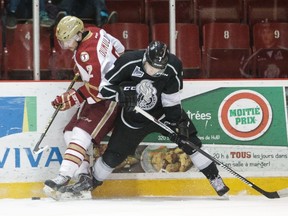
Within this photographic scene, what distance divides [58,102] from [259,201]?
1.36 metres

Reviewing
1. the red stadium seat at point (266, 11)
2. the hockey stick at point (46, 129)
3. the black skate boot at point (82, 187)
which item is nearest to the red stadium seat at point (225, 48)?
the red stadium seat at point (266, 11)

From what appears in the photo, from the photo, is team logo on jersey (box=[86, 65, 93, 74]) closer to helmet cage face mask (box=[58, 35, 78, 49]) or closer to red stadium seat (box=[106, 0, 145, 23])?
helmet cage face mask (box=[58, 35, 78, 49])

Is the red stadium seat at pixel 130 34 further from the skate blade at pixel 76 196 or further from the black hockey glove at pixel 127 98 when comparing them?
the skate blade at pixel 76 196

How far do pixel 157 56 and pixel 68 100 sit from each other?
684 mm

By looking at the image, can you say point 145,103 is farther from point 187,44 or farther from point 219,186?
point 187,44

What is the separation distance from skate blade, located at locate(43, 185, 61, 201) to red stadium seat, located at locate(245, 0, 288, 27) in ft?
7.86

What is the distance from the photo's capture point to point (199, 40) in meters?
5.87

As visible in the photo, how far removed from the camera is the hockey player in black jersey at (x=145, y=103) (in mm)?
4723

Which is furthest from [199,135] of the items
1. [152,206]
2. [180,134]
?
[152,206]

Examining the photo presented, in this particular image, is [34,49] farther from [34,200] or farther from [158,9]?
[158,9]

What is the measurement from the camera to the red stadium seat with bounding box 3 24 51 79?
543 cm

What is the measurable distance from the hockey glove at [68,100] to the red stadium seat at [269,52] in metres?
1.55

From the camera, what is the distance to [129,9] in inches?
247

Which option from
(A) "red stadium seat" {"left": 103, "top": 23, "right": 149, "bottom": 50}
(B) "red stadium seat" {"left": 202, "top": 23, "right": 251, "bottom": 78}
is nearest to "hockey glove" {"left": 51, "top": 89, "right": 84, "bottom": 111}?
(A) "red stadium seat" {"left": 103, "top": 23, "right": 149, "bottom": 50}
